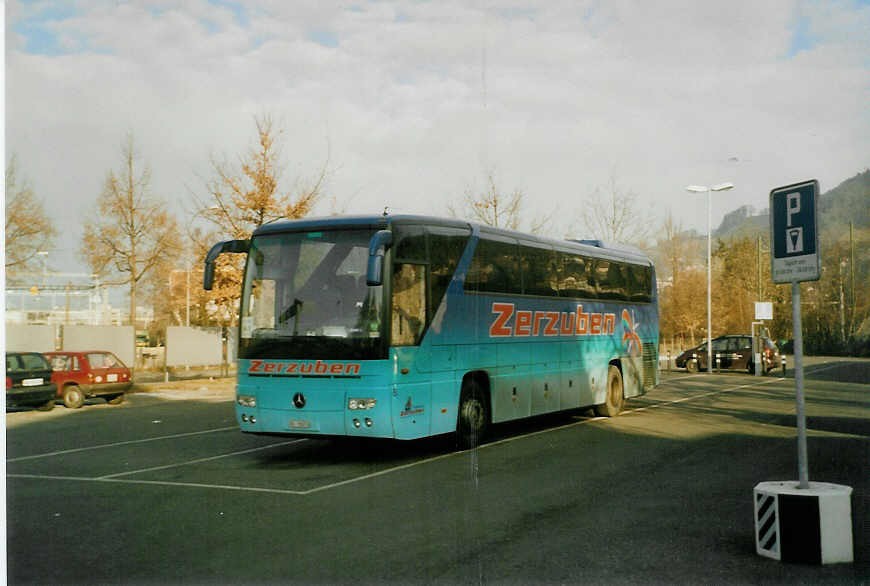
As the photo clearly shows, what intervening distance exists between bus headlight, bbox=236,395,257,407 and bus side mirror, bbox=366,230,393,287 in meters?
2.46

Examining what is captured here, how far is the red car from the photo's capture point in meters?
22.0

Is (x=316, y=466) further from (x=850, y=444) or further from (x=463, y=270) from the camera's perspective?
(x=850, y=444)

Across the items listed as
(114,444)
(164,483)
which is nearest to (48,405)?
(114,444)

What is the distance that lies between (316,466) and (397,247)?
3246mm

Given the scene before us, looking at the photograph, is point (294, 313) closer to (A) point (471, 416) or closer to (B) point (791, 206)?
(A) point (471, 416)

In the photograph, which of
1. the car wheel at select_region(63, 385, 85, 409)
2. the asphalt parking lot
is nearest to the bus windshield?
the asphalt parking lot

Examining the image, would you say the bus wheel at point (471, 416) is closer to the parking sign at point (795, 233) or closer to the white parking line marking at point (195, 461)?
the white parking line marking at point (195, 461)

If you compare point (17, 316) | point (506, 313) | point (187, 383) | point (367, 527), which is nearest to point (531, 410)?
point (506, 313)

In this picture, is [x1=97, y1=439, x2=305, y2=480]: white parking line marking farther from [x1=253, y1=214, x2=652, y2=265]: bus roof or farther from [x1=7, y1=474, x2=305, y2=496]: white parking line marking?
[x1=253, y1=214, x2=652, y2=265]: bus roof

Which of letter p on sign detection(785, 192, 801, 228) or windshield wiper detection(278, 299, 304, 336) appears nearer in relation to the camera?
letter p on sign detection(785, 192, 801, 228)

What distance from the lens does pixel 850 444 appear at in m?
13.6

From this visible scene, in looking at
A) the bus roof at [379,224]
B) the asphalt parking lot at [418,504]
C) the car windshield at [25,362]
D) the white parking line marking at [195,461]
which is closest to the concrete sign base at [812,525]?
the asphalt parking lot at [418,504]

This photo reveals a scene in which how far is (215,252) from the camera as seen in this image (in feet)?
40.3

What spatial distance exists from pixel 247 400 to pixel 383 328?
7.48 ft
